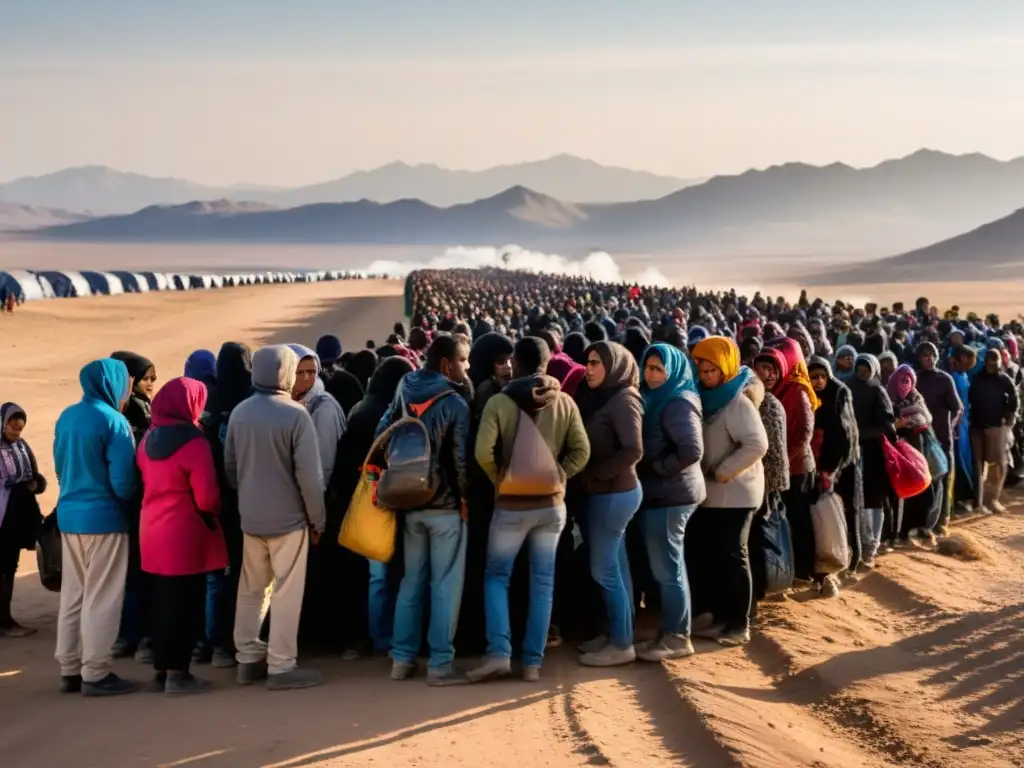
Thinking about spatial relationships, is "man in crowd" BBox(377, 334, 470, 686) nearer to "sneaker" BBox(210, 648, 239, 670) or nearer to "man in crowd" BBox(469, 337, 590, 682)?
"man in crowd" BBox(469, 337, 590, 682)

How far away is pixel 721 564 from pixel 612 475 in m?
0.96

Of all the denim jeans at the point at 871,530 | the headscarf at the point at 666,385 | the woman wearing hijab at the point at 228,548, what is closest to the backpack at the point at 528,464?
the headscarf at the point at 666,385

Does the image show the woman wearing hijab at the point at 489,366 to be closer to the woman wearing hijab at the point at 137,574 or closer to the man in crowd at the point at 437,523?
the man in crowd at the point at 437,523

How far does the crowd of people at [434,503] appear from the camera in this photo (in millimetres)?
5633

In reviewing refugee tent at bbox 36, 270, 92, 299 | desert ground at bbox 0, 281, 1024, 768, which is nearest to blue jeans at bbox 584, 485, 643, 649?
desert ground at bbox 0, 281, 1024, 768

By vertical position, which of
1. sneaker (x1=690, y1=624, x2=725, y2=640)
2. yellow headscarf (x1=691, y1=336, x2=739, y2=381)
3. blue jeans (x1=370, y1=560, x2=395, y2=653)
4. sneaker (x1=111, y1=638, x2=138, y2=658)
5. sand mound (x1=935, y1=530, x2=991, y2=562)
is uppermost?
yellow headscarf (x1=691, y1=336, x2=739, y2=381)

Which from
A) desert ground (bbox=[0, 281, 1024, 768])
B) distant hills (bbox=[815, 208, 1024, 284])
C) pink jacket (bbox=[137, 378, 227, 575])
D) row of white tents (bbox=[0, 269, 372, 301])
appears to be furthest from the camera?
distant hills (bbox=[815, 208, 1024, 284])

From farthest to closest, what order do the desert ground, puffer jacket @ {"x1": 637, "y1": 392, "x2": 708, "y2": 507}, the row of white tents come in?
the row of white tents < puffer jacket @ {"x1": 637, "y1": 392, "x2": 708, "y2": 507} < the desert ground

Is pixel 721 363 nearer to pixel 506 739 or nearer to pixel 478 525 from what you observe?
pixel 478 525

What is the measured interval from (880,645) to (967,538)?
2.87 metres

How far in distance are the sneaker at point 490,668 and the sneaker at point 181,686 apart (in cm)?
123

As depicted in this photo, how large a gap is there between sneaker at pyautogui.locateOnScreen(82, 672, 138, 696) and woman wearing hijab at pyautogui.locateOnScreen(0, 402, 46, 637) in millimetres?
1444

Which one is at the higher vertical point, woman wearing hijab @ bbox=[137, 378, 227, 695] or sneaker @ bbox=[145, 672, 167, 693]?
woman wearing hijab @ bbox=[137, 378, 227, 695]

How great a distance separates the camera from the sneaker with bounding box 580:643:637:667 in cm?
607
